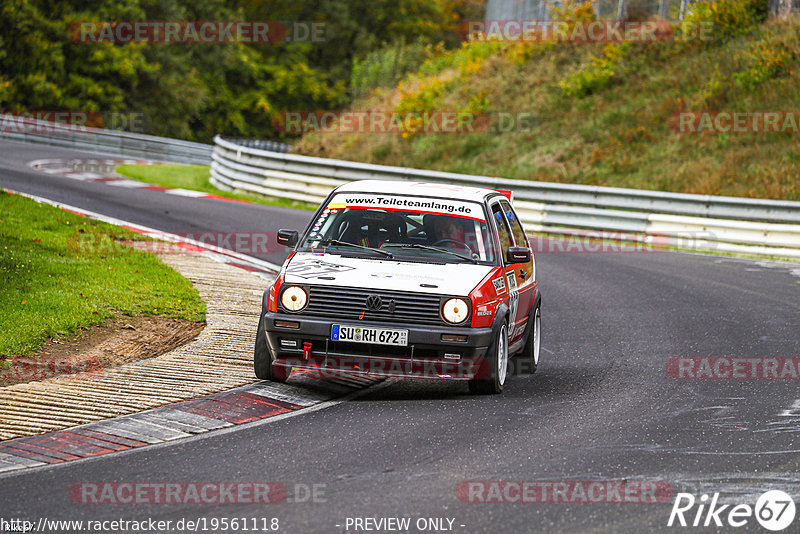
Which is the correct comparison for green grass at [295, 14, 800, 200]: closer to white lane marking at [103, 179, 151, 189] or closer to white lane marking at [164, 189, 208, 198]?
white lane marking at [164, 189, 208, 198]

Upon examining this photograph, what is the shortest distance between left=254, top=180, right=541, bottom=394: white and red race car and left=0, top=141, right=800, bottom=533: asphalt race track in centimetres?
39

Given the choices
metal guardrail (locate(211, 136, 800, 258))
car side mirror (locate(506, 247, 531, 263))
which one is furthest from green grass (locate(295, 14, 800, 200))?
car side mirror (locate(506, 247, 531, 263))

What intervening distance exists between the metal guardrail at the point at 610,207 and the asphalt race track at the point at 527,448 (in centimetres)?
827

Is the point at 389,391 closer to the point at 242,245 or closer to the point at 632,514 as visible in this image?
the point at 632,514

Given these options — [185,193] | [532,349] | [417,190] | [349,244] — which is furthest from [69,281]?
[185,193]

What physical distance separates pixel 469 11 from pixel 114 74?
108 feet

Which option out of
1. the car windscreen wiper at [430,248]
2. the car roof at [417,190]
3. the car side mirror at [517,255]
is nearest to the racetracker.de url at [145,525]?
the car windscreen wiper at [430,248]

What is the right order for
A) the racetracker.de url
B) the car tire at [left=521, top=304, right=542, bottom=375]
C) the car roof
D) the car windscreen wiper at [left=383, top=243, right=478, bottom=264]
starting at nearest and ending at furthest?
the racetracker.de url < the car windscreen wiper at [left=383, top=243, right=478, bottom=264] < the car roof < the car tire at [left=521, top=304, right=542, bottom=375]

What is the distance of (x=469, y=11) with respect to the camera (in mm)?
73750

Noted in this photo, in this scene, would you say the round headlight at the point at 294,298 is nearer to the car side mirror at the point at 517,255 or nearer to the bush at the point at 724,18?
the car side mirror at the point at 517,255

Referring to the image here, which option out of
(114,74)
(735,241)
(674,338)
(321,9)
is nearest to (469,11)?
(321,9)

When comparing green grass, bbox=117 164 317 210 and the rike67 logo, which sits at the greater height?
green grass, bbox=117 164 317 210

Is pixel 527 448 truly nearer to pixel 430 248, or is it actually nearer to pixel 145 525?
pixel 430 248

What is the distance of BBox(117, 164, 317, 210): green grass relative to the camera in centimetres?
2559
